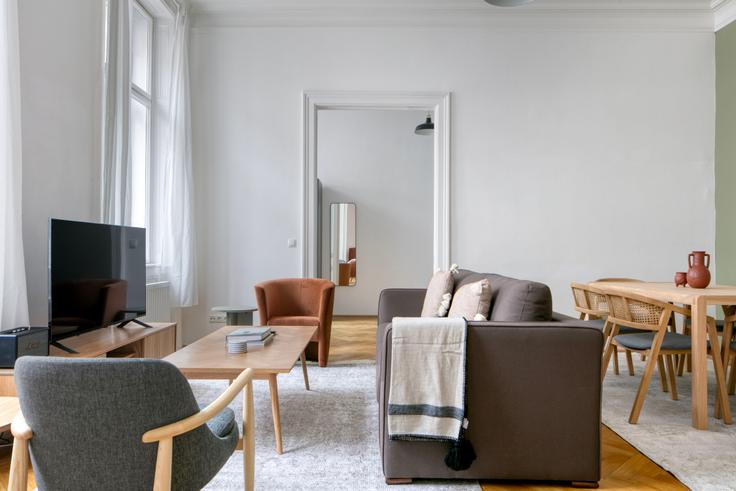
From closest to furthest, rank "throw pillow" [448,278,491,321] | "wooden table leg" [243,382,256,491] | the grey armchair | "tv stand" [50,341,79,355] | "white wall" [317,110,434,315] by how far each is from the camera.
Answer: the grey armchair
"wooden table leg" [243,382,256,491]
"throw pillow" [448,278,491,321]
"tv stand" [50,341,79,355]
"white wall" [317,110,434,315]

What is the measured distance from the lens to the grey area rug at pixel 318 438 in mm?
2131

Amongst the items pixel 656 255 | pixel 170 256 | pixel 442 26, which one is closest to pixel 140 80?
pixel 170 256

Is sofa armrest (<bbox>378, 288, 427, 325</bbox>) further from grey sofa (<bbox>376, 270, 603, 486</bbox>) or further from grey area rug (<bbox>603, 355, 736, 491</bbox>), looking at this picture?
grey sofa (<bbox>376, 270, 603, 486</bbox>)

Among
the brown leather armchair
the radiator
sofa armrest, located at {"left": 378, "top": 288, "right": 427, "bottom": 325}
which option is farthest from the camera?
the radiator

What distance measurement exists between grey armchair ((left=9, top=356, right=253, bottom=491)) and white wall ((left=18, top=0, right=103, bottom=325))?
2008 millimetres

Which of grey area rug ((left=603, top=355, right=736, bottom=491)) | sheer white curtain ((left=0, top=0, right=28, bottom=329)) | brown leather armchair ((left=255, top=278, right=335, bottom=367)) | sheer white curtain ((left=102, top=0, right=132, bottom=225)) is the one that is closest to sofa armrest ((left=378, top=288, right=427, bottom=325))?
brown leather armchair ((left=255, top=278, right=335, bottom=367))

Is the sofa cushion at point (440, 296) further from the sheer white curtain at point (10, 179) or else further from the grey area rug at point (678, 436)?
the sheer white curtain at point (10, 179)

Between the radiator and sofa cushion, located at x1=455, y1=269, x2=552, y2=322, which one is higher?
sofa cushion, located at x1=455, y1=269, x2=552, y2=322

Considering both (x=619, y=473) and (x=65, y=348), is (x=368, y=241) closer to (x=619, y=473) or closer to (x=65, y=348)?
(x=65, y=348)

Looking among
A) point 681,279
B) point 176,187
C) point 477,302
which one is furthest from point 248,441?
point 176,187

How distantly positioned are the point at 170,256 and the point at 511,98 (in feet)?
12.5

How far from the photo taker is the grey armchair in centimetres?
123

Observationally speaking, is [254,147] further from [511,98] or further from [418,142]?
[418,142]

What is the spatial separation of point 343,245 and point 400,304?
14.2ft
